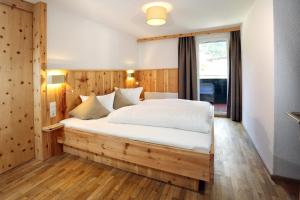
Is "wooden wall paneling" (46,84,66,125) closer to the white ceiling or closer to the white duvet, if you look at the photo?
the white duvet

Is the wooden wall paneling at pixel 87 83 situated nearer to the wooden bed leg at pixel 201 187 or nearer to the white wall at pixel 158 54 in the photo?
the white wall at pixel 158 54

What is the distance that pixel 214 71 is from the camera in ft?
16.7

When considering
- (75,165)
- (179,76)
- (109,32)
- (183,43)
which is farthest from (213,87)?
(75,165)

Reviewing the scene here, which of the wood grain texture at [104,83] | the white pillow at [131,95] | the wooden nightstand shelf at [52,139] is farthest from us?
the white pillow at [131,95]

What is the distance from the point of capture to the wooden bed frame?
1.81 m

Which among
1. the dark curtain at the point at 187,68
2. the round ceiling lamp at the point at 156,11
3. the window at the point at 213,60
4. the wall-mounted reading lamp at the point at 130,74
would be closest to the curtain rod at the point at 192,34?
the dark curtain at the point at 187,68

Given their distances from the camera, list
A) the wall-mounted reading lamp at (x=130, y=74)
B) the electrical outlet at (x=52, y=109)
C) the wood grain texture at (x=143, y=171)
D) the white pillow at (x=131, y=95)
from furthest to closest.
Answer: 1. the wall-mounted reading lamp at (x=130, y=74)
2. the white pillow at (x=131, y=95)
3. the electrical outlet at (x=52, y=109)
4. the wood grain texture at (x=143, y=171)

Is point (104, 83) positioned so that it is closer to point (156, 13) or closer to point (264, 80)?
point (156, 13)

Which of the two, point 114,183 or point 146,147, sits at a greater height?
point 146,147

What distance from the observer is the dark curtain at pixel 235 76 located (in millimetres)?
4480

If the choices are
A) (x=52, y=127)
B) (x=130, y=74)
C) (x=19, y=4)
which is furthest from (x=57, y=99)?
(x=130, y=74)

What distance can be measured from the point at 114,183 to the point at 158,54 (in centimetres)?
419

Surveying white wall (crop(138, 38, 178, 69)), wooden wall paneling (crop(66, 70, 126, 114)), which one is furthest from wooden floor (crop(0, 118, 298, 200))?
white wall (crop(138, 38, 178, 69))

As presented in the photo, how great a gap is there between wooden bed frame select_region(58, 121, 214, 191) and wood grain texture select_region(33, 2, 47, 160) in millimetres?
312
